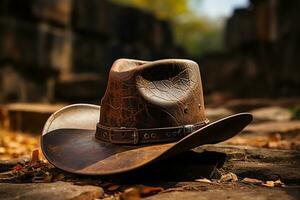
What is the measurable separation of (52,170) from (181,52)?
10.8 m

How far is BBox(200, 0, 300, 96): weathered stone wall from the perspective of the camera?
24.9 ft

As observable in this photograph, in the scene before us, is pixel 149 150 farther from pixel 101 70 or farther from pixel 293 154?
pixel 101 70

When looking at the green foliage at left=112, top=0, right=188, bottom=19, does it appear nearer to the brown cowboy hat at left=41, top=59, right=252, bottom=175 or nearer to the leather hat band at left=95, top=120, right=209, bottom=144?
the brown cowboy hat at left=41, top=59, right=252, bottom=175

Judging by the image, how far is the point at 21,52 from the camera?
18.6 feet

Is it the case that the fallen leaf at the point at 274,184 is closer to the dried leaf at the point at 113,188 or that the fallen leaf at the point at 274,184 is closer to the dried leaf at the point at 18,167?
the dried leaf at the point at 113,188

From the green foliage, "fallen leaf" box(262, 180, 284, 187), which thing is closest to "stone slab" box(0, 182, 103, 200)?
"fallen leaf" box(262, 180, 284, 187)

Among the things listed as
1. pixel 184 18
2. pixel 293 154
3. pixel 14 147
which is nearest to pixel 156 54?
pixel 14 147

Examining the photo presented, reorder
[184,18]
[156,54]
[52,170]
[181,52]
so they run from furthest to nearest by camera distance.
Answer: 1. [184,18]
2. [181,52]
3. [156,54]
4. [52,170]

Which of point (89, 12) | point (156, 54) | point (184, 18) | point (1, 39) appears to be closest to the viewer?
point (1, 39)

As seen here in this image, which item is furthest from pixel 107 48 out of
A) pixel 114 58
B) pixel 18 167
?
pixel 18 167

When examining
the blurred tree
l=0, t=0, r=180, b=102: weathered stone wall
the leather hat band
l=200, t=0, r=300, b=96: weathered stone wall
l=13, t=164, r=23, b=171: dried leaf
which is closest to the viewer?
the leather hat band

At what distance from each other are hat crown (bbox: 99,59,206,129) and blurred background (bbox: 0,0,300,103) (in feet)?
13.3

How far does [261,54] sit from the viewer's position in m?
9.52

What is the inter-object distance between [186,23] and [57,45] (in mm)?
29951
